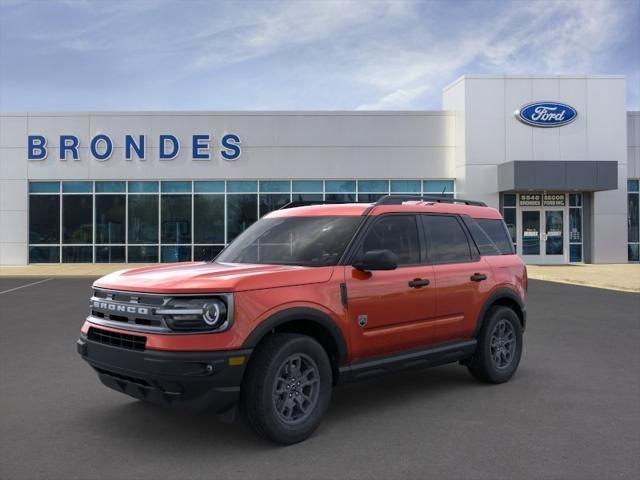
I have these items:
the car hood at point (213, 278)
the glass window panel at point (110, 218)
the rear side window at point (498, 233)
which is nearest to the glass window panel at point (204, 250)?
the glass window panel at point (110, 218)

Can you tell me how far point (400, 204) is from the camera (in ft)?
18.8

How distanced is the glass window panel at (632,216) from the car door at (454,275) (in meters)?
25.9

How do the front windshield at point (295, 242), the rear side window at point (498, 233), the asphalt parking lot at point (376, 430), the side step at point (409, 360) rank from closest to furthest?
the asphalt parking lot at point (376, 430)
the side step at point (409, 360)
the front windshield at point (295, 242)
the rear side window at point (498, 233)

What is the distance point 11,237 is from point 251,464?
27.1 m

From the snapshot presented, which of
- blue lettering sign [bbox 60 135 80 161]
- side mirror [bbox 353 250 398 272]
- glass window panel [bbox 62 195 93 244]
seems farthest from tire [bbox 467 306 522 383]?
blue lettering sign [bbox 60 135 80 161]

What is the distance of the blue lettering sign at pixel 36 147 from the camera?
27250mm

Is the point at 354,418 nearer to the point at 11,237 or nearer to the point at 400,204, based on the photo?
the point at 400,204

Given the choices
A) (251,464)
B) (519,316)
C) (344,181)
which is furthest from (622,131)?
(251,464)

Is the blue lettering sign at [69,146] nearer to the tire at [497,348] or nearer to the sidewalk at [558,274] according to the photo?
the sidewalk at [558,274]

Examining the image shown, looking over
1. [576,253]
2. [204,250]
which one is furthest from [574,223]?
[204,250]

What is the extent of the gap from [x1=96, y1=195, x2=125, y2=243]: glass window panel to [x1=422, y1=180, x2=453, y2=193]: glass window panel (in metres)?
13.9

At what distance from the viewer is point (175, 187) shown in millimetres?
27594

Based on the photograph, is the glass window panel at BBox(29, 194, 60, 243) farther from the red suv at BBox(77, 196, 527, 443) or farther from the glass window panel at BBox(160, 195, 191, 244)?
the red suv at BBox(77, 196, 527, 443)

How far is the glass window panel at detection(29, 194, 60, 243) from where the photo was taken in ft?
90.4
